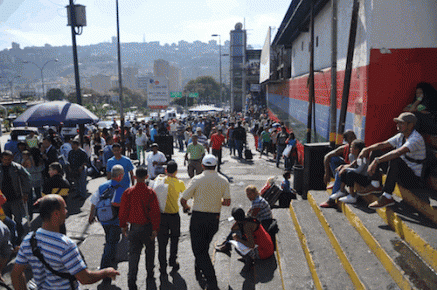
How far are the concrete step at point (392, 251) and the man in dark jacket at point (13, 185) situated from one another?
598 centimetres

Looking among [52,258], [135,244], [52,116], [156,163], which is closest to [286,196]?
[156,163]

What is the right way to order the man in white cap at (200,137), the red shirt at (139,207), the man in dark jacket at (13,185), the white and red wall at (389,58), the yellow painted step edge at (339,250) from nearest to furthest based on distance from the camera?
1. the yellow painted step edge at (339,250)
2. the red shirt at (139,207)
3. the man in dark jacket at (13,185)
4. the white and red wall at (389,58)
5. the man in white cap at (200,137)

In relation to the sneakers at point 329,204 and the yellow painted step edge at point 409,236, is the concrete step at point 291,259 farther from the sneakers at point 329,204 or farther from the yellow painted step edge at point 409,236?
the yellow painted step edge at point 409,236

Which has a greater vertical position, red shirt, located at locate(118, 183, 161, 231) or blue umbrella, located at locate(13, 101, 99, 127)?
blue umbrella, located at locate(13, 101, 99, 127)

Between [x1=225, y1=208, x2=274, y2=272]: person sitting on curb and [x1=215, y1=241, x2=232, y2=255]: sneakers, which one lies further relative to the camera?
[x1=215, y1=241, x2=232, y2=255]: sneakers

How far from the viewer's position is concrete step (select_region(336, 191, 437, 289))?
10.2 ft

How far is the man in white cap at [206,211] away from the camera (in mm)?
4535

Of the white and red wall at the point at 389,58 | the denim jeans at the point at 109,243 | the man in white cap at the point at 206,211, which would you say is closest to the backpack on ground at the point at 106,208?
the denim jeans at the point at 109,243

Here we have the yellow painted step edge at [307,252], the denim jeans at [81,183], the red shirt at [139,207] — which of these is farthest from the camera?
the denim jeans at [81,183]

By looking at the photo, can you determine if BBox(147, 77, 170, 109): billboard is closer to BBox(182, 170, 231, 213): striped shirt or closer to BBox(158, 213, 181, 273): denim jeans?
BBox(158, 213, 181, 273): denim jeans

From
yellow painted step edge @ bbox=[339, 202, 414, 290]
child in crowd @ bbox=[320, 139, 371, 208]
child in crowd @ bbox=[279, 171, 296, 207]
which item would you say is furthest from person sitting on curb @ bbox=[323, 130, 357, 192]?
child in crowd @ bbox=[279, 171, 296, 207]

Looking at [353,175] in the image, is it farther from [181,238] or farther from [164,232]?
[181,238]

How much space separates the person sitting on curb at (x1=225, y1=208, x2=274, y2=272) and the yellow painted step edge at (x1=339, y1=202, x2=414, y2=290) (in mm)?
1309

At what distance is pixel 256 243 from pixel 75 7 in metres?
10.6
